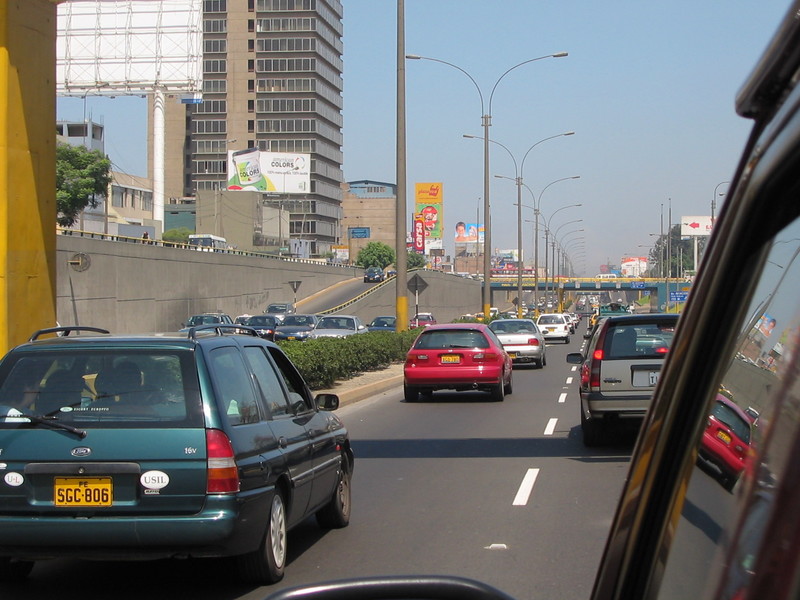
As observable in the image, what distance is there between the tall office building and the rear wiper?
466 ft

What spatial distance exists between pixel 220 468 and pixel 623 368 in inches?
302

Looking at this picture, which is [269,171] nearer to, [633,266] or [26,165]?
[633,266]

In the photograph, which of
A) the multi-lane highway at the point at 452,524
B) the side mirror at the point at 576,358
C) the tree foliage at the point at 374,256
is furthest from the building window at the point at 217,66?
the multi-lane highway at the point at 452,524

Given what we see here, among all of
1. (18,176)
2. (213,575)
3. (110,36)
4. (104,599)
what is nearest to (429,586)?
(104,599)

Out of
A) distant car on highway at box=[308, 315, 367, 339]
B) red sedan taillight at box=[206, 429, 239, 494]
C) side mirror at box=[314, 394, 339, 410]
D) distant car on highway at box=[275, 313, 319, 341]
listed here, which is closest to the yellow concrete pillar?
side mirror at box=[314, 394, 339, 410]

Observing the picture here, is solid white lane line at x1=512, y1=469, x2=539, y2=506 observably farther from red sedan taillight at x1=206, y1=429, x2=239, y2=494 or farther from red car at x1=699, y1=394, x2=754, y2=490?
red car at x1=699, y1=394, x2=754, y2=490

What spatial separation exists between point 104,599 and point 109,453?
1.00 metres

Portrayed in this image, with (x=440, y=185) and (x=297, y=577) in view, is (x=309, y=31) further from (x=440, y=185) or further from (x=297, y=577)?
(x=297, y=577)

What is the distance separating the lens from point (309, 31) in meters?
150

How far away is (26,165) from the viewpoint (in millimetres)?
12500

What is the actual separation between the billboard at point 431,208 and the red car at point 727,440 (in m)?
193

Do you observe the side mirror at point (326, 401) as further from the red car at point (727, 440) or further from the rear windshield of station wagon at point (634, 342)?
the red car at point (727, 440)

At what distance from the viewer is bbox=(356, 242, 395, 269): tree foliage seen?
180625 mm

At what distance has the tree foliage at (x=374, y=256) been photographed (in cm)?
18062
